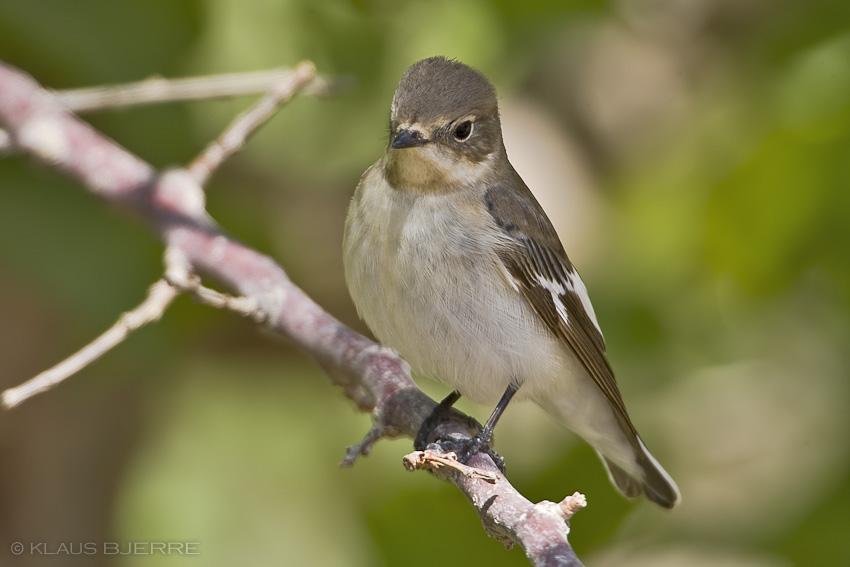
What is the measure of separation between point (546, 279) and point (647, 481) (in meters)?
0.82

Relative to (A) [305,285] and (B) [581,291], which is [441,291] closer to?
(B) [581,291]

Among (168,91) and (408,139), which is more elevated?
(168,91)

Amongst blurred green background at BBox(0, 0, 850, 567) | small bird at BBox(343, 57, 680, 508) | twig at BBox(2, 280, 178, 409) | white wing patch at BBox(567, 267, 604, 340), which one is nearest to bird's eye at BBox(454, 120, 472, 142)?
small bird at BBox(343, 57, 680, 508)

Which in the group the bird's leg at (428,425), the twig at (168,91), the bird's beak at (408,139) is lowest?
the bird's leg at (428,425)

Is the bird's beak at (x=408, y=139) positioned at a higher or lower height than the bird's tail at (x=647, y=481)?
higher

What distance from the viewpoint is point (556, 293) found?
118 inches

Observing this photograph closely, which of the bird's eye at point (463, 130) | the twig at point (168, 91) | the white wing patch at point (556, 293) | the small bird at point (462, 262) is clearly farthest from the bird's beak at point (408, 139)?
the white wing patch at point (556, 293)

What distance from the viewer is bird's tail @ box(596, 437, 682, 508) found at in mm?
3172

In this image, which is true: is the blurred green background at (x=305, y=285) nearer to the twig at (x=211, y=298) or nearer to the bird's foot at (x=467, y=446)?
the bird's foot at (x=467, y=446)

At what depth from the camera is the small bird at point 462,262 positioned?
2.70 meters

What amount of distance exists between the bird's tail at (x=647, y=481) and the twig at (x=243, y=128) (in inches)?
60.7

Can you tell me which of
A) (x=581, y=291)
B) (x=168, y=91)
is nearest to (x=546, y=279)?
(x=581, y=291)

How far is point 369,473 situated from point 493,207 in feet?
3.06

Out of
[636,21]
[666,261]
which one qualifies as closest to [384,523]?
[666,261]
